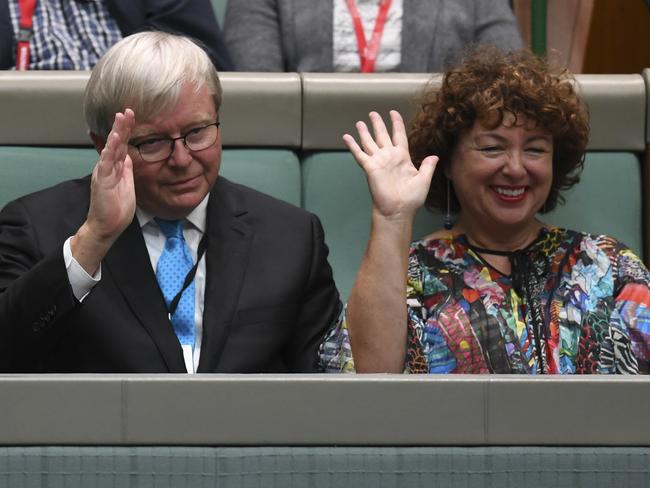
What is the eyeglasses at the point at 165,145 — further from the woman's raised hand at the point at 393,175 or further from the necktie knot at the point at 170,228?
the woman's raised hand at the point at 393,175

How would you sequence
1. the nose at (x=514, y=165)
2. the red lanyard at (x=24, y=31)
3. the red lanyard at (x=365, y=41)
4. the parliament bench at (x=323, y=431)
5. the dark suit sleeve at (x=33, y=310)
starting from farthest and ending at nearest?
the red lanyard at (x=365, y=41)
the red lanyard at (x=24, y=31)
the nose at (x=514, y=165)
the dark suit sleeve at (x=33, y=310)
the parliament bench at (x=323, y=431)

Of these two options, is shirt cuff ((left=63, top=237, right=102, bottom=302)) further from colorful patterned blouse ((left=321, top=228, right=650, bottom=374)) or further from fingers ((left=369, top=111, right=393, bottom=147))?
fingers ((left=369, top=111, right=393, bottom=147))

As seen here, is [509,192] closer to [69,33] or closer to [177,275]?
[177,275]

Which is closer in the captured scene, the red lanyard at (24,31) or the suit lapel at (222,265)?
the suit lapel at (222,265)

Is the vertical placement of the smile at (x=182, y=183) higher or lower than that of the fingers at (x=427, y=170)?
lower

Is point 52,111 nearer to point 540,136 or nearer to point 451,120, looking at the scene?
point 451,120

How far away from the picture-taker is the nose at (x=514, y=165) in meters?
1.94

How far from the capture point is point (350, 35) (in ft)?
8.33

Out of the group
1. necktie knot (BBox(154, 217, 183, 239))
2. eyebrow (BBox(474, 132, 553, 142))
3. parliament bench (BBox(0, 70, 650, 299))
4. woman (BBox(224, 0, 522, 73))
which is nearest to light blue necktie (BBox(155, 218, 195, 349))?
necktie knot (BBox(154, 217, 183, 239))

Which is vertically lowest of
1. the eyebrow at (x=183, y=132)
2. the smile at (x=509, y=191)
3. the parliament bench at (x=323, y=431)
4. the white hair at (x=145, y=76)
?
the smile at (x=509, y=191)

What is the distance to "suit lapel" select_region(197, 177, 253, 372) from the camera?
67.6 inches

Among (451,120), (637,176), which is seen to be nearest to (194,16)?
(451,120)

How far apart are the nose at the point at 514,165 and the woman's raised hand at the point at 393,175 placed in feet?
0.63

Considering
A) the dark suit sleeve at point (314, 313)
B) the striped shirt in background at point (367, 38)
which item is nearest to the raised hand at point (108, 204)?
the dark suit sleeve at point (314, 313)
